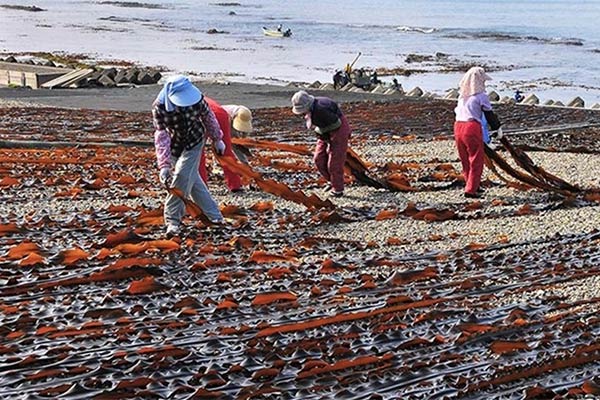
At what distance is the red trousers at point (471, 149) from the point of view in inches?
382

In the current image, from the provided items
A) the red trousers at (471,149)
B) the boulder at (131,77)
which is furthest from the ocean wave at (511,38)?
the red trousers at (471,149)

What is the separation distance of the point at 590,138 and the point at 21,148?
28.6 feet

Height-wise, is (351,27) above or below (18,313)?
below

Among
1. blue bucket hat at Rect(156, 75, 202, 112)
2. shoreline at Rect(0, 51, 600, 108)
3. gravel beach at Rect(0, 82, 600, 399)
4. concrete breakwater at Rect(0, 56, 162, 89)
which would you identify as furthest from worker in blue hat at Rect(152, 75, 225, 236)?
shoreline at Rect(0, 51, 600, 108)

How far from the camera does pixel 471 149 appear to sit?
32.0ft

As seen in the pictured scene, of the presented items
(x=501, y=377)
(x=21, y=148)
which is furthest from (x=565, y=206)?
(x=21, y=148)

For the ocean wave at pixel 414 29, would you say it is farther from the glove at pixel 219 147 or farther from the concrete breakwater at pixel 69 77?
the glove at pixel 219 147

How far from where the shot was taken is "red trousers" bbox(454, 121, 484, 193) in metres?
9.71

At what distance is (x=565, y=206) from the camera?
30.6ft

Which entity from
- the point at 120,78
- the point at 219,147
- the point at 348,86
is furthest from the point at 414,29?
the point at 219,147

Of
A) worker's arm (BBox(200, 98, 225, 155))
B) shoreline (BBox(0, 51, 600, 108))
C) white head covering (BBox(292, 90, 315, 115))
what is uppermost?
worker's arm (BBox(200, 98, 225, 155))

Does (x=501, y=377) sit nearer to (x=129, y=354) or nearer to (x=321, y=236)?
(x=129, y=354)

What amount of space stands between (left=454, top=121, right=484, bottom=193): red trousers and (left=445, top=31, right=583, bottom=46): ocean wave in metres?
59.6

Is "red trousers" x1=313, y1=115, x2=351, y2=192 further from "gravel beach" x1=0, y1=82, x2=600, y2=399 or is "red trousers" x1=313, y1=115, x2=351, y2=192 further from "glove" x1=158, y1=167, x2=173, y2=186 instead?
"glove" x1=158, y1=167, x2=173, y2=186
